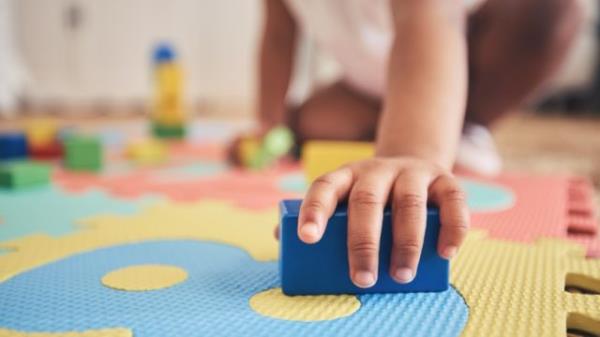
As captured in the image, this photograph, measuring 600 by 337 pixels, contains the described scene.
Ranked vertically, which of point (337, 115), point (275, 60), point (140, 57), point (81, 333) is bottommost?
point (81, 333)

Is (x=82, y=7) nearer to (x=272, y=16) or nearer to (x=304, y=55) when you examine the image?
(x=304, y=55)

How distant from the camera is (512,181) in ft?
3.05

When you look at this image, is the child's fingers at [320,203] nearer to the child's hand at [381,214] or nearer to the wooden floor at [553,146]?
the child's hand at [381,214]

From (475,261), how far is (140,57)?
264cm

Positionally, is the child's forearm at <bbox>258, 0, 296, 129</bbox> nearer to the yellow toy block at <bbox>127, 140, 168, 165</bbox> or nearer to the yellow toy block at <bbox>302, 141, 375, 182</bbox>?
the yellow toy block at <bbox>127, 140, 168, 165</bbox>

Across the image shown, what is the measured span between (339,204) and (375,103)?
2.70ft

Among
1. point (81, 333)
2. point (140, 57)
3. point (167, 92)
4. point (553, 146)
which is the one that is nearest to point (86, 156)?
point (167, 92)

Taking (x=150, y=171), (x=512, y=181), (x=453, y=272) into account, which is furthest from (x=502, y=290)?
(x=150, y=171)

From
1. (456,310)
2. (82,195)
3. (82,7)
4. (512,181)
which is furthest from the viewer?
(82,7)

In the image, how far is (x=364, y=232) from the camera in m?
0.38

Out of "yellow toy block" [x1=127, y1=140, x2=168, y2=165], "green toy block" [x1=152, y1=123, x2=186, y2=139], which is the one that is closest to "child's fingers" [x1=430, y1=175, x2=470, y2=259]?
"yellow toy block" [x1=127, y1=140, x2=168, y2=165]

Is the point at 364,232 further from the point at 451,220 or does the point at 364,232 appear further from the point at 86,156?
the point at 86,156

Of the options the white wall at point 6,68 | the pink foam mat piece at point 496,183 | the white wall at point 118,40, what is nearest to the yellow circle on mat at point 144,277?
the pink foam mat piece at point 496,183

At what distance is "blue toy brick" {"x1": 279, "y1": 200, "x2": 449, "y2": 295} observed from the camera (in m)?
0.40
